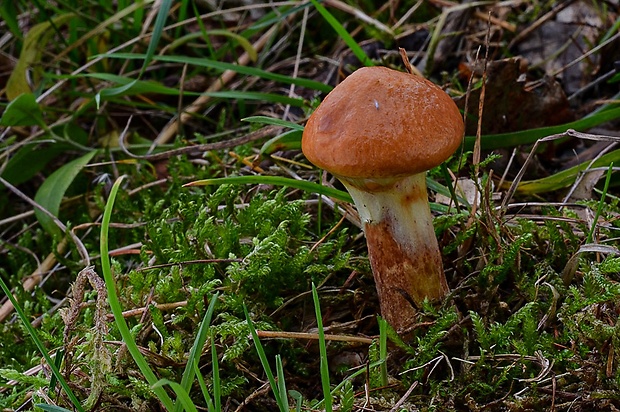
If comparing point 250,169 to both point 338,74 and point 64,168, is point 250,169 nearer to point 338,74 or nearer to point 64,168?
point 338,74

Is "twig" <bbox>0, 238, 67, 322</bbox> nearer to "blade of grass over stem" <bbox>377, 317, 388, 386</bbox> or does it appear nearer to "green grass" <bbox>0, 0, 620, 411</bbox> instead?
"green grass" <bbox>0, 0, 620, 411</bbox>

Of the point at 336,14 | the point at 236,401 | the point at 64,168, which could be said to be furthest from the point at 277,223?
the point at 336,14

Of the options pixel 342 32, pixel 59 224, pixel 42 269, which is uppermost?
pixel 342 32

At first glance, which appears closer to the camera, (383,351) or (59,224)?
(383,351)

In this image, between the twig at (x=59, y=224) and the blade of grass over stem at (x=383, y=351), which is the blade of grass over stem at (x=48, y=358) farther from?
the twig at (x=59, y=224)

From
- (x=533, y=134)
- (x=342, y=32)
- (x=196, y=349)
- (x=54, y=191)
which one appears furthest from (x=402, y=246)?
(x=54, y=191)

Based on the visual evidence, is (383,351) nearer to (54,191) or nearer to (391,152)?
(391,152)

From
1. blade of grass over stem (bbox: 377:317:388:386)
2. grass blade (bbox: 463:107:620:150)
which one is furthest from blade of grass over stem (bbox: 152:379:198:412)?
grass blade (bbox: 463:107:620:150)
